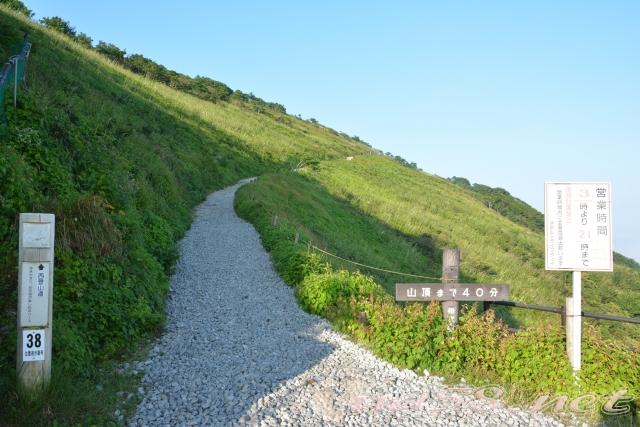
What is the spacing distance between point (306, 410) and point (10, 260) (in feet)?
14.3

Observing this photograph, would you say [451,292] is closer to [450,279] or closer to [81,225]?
[450,279]

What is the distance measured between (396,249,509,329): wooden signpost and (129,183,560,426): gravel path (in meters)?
1.24

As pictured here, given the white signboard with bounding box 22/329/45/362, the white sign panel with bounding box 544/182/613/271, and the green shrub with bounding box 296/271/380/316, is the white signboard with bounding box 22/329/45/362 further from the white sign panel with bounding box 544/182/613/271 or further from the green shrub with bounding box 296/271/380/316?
the white sign panel with bounding box 544/182/613/271

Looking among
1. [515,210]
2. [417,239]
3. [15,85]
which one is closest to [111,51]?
[417,239]

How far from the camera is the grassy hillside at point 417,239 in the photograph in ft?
75.6

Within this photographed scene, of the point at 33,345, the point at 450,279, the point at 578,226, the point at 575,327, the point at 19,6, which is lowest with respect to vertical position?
the point at 575,327

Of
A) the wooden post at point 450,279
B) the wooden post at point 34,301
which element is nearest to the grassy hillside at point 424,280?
the wooden post at point 450,279

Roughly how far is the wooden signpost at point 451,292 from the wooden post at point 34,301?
5198mm

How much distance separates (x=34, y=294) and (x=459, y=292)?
6067 mm

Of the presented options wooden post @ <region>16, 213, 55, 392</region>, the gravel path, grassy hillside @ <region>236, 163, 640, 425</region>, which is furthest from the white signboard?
grassy hillside @ <region>236, 163, 640, 425</region>

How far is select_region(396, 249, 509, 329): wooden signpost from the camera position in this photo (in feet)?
27.0

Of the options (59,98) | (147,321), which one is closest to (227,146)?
(59,98)

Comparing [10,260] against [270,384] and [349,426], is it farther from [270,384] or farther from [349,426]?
[349,426]

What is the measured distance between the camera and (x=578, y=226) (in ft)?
24.9
